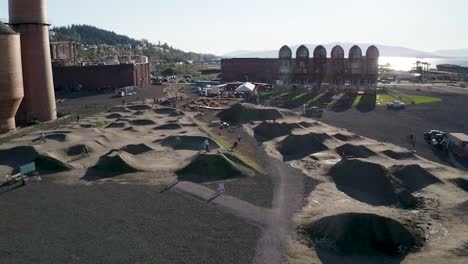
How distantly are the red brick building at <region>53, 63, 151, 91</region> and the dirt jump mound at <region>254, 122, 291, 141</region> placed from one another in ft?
158

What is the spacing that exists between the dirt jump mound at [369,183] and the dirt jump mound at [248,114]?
2184 centimetres

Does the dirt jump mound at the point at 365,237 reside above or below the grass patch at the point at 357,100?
below

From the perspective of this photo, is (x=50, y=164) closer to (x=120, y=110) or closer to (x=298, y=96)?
(x=120, y=110)

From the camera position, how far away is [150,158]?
34.6 metres

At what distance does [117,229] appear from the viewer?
2080cm

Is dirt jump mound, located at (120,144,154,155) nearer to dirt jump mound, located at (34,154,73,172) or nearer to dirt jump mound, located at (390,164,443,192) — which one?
dirt jump mound, located at (34,154,73,172)

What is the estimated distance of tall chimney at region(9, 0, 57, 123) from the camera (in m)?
47.4

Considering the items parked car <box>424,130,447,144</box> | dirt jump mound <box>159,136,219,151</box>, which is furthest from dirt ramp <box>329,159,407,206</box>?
parked car <box>424,130,447,144</box>

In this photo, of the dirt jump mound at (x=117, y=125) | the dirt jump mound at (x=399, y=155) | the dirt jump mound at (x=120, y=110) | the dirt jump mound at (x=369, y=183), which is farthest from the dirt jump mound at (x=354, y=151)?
the dirt jump mound at (x=120, y=110)

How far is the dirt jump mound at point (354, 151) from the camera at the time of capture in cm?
3444

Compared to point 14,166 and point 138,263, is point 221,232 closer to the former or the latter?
point 138,263

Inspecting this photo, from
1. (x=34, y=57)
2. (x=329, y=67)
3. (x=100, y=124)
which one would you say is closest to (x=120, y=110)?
(x=100, y=124)

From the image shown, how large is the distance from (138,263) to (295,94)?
62.9 m

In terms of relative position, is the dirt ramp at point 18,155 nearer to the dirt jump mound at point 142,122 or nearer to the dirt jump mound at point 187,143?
the dirt jump mound at point 187,143
